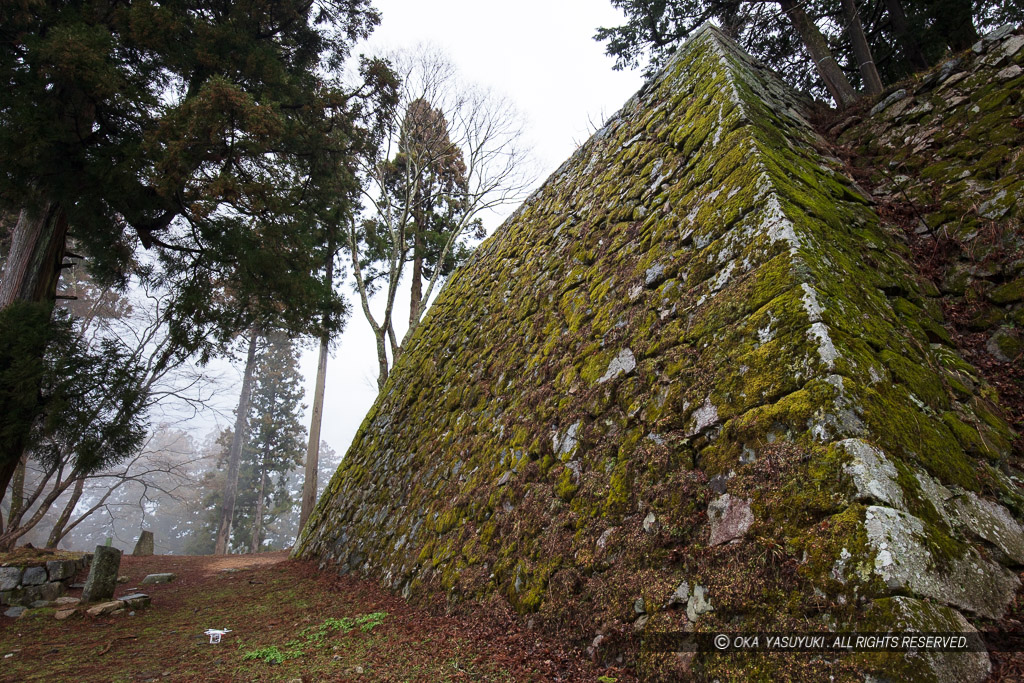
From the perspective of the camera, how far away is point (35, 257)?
5.85 meters

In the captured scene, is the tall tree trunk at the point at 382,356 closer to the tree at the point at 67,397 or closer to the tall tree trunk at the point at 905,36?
the tree at the point at 67,397

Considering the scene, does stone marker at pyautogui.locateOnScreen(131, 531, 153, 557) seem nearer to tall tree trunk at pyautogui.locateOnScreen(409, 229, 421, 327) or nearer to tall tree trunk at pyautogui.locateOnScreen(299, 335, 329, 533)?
tall tree trunk at pyautogui.locateOnScreen(299, 335, 329, 533)

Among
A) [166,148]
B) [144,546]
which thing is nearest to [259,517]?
[144,546]

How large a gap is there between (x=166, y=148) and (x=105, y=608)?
512 centimetres

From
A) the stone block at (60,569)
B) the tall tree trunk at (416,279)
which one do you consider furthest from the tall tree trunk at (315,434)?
the stone block at (60,569)

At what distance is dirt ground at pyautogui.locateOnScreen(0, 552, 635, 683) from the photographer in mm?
2594

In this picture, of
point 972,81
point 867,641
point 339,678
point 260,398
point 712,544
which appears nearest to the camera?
point 867,641

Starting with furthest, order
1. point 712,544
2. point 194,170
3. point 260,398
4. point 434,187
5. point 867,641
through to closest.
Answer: point 260,398
point 434,187
point 194,170
point 712,544
point 867,641

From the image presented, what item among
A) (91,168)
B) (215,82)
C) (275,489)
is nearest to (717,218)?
(215,82)

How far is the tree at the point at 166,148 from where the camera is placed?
16.4 feet

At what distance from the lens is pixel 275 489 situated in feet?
81.5

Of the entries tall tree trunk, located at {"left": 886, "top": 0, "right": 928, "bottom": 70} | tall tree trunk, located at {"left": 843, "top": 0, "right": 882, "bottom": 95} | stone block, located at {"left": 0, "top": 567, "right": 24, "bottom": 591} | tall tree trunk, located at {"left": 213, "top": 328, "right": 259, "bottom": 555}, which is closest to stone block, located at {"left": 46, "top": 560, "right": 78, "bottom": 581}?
stone block, located at {"left": 0, "top": 567, "right": 24, "bottom": 591}

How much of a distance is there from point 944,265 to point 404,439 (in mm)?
5856

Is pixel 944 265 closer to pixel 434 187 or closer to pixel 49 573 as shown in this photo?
pixel 49 573
